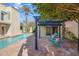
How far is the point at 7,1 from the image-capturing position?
549 centimetres

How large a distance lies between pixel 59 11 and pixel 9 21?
1.20 metres

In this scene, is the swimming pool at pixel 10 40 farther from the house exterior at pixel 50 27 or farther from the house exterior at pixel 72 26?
the house exterior at pixel 72 26

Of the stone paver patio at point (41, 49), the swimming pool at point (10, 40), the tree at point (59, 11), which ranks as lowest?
the stone paver patio at point (41, 49)

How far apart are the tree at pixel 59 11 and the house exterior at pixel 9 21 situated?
1.93 ft

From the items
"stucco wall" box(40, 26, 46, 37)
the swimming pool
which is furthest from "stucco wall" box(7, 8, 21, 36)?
"stucco wall" box(40, 26, 46, 37)

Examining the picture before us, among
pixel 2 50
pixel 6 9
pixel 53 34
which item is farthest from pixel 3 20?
pixel 53 34

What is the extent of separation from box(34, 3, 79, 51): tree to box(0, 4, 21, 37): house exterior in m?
0.59

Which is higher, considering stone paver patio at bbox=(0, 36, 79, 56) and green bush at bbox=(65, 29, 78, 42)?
green bush at bbox=(65, 29, 78, 42)

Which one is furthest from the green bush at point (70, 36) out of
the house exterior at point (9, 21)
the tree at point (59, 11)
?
the house exterior at point (9, 21)

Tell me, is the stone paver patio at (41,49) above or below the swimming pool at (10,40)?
below

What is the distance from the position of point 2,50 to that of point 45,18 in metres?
1.26

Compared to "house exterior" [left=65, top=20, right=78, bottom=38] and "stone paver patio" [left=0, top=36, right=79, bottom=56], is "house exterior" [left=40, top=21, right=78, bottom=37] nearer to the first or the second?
"house exterior" [left=65, top=20, right=78, bottom=38]

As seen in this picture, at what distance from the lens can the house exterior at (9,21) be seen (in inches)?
219

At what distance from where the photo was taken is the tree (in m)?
5.54
